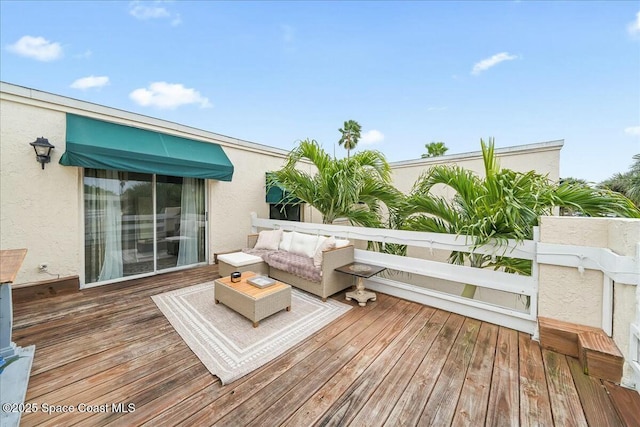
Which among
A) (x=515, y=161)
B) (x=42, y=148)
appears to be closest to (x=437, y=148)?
(x=515, y=161)

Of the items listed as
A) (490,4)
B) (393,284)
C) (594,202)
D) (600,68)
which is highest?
(490,4)

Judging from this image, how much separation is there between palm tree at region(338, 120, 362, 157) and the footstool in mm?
14031

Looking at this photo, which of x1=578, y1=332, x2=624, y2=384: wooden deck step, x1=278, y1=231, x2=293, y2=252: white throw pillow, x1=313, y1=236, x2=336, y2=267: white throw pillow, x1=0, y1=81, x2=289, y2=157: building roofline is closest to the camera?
x1=578, y1=332, x2=624, y2=384: wooden deck step

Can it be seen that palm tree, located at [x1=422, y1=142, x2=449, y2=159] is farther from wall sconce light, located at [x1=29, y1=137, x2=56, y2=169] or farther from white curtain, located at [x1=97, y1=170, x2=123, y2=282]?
wall sconce light, located at [x1=29, y1=137, x2=56, y2=169]

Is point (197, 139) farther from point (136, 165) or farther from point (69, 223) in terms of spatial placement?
point (69, 223)

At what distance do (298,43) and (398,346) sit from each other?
841cm

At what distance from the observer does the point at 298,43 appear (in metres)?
7.21

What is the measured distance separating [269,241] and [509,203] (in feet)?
14.3

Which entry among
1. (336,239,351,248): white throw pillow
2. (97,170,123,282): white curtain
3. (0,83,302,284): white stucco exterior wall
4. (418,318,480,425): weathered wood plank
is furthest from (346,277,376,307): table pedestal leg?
(0,83,302,284): white stucco exterior wall

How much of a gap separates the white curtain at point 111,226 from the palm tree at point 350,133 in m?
14.6

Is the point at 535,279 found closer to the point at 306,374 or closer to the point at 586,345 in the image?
the point at 586,345

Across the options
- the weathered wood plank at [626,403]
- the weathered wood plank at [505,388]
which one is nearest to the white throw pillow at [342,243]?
the weathered wood plank at [505,388]

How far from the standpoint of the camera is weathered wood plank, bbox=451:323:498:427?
173cm

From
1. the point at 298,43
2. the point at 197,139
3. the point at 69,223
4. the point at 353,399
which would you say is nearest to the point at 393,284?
the point at 353,399
